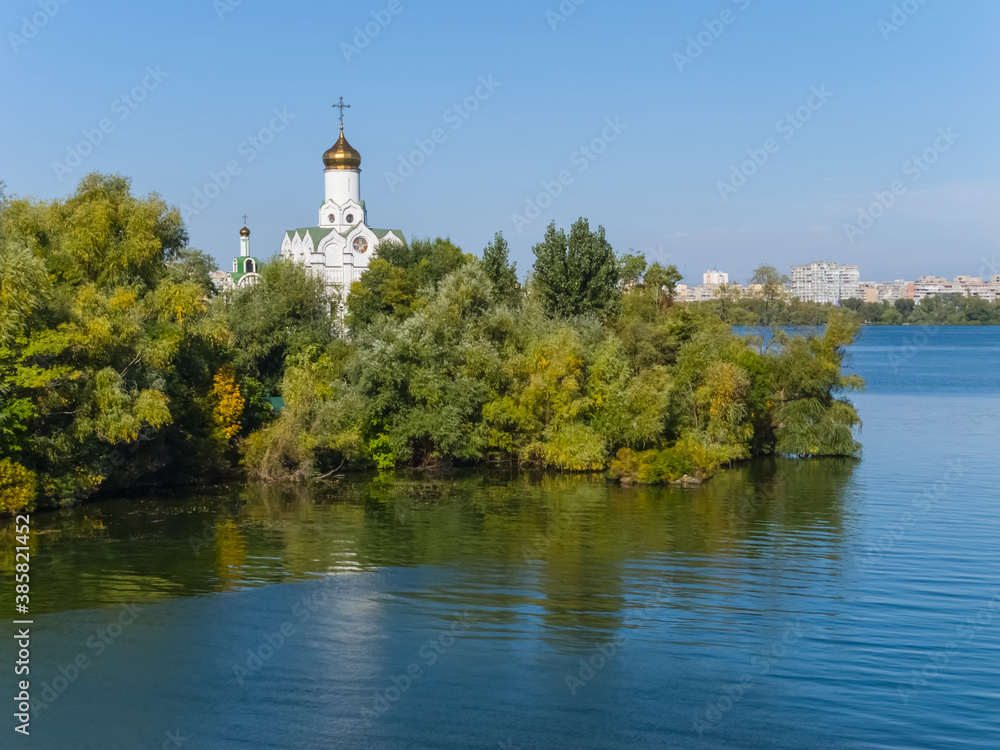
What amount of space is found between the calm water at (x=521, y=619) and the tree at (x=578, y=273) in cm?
1218

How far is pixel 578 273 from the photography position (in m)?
43.3

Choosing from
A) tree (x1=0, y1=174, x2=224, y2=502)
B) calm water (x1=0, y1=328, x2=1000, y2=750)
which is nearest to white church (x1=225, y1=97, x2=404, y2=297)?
tree (x1=0, y1=174, x2=224, y2=502)

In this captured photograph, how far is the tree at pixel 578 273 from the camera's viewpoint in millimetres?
43281

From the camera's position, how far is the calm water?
15.1 meters

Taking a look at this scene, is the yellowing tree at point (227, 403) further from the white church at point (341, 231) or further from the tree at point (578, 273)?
the white church at point (341, 231)

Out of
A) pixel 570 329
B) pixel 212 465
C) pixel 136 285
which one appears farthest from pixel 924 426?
→ pixel 136 285

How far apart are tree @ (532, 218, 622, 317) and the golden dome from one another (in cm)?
3250

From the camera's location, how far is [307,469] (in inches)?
1369

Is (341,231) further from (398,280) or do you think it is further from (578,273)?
(578,273)

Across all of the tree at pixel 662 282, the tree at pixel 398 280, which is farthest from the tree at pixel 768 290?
the tree at pixel 398 280

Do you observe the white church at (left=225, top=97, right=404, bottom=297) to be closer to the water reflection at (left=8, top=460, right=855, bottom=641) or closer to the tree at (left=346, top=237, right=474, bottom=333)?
the tree at (left=346, top=237, right=474, bottom=333)

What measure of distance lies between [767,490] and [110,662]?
74.2ft

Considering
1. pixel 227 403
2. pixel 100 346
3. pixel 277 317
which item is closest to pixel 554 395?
pixel 227 403

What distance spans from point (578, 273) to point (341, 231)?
3320cm
